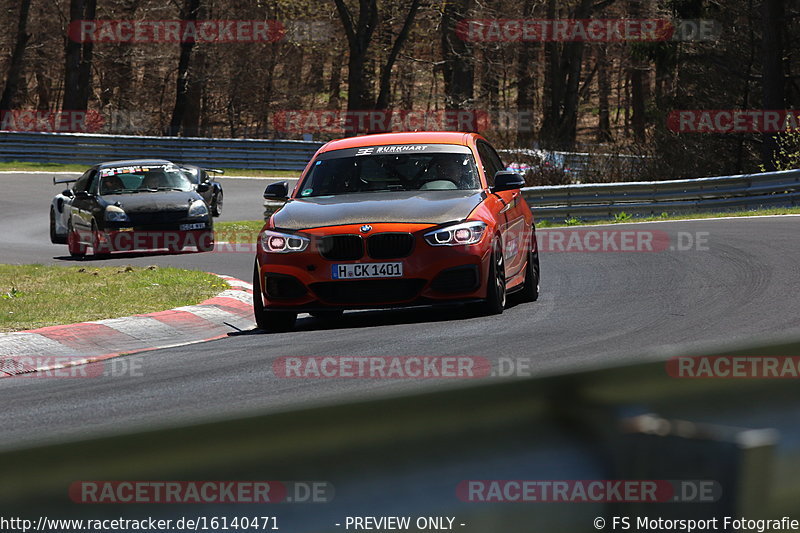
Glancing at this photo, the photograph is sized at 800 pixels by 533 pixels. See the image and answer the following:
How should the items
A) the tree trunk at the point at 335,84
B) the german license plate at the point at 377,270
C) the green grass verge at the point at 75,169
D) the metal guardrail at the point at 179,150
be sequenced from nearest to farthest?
the german license plate at the point at 377,270
the green grass verge at the point at 75,169
the metal guardrail at the point at 179,150
the tree trunk at the point at 335,84

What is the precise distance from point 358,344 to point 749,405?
607cm

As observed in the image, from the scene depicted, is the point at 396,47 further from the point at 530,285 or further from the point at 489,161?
the point at 530,285

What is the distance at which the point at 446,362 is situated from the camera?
24.2ft

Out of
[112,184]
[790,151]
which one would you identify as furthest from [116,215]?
[790,151]

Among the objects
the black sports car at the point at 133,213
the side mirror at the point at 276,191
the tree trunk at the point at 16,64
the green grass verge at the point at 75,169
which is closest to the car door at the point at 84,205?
the black sports car at the point at 133,213

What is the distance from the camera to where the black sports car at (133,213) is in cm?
1883

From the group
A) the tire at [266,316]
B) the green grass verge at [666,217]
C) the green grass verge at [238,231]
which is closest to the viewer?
the tire at [266,316]

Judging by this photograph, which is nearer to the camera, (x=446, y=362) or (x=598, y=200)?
(x=446, y=362)

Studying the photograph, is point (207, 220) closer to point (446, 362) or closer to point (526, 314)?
point (526, 314)

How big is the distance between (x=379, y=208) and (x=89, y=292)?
4.12 metres

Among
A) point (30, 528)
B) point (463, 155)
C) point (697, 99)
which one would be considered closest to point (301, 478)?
point (30, 528)

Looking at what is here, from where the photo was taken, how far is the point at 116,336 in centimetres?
972

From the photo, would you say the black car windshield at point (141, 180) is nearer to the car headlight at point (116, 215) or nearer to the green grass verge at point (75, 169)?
the car headlight at point (116, 215)

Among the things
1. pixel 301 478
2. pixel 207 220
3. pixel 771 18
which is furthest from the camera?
pixel 771 18
